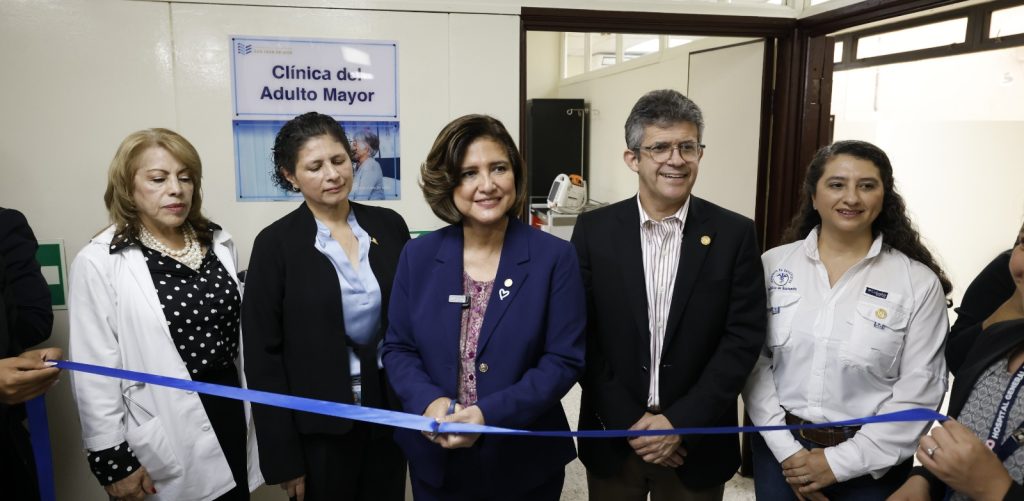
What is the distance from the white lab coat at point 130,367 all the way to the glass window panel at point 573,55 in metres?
7.41

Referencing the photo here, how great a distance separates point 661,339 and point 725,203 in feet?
7.23

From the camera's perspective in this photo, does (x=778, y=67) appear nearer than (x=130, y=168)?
No

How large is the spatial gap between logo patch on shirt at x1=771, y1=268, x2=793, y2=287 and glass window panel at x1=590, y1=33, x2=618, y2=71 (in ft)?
19.4

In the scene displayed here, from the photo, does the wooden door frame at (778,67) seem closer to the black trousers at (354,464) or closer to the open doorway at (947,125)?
the open doorway at (947,125)

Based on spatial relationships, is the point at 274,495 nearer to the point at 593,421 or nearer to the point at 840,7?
the point at 593,421

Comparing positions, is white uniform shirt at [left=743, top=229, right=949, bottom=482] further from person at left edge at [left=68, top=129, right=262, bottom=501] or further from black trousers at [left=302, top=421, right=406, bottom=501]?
person at left edge at [left=68, top=129, right=262, bottom=501]

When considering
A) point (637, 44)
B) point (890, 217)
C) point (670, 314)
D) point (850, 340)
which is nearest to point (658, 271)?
point (670, 314)

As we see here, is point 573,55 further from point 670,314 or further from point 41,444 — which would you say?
point 41,444

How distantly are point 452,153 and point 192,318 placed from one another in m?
1.00

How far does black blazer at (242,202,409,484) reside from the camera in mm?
1823

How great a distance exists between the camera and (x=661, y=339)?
6.03ft

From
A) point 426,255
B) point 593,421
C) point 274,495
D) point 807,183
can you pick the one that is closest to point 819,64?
point 807,183

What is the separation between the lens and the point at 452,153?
156 cm

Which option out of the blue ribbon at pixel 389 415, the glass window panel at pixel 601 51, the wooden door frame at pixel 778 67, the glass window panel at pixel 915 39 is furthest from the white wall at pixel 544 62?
the blue ribbon at pixel 389 415
